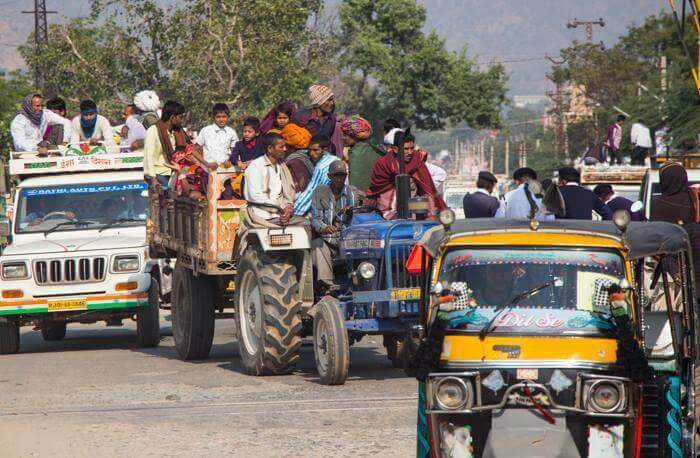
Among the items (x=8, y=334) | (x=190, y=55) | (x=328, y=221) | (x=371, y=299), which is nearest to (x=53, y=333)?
(x=8, y=334)

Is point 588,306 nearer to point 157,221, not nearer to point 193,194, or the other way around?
point 193,194

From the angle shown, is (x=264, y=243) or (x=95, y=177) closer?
(x=264, y=243)

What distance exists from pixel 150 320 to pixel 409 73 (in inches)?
2273

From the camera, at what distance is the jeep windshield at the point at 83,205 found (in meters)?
19.3

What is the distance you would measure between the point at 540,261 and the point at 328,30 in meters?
45.3

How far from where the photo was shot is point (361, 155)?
15.7 m

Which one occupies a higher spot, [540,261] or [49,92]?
[49,92]

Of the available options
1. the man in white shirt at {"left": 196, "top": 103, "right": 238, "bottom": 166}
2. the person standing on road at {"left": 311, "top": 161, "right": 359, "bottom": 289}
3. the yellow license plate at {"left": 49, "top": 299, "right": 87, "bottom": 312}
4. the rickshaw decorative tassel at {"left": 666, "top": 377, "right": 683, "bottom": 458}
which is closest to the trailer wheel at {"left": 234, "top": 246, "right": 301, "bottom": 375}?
the person standing on road at {"left": 311, "top": 161, "right": 359, "bottom": 289}

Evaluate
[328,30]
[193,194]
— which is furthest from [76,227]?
[328,30]

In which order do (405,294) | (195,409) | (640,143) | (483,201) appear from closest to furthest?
(195,409)
(405,294)
(483,201)
(640,143)

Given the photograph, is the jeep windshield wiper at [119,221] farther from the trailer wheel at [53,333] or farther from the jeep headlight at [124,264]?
the trailer wheel at [53,333]

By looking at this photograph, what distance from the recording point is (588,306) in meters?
7.94

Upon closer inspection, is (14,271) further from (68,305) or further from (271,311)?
(271,311)

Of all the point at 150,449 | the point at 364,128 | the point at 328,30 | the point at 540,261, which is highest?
the point at 328,30
